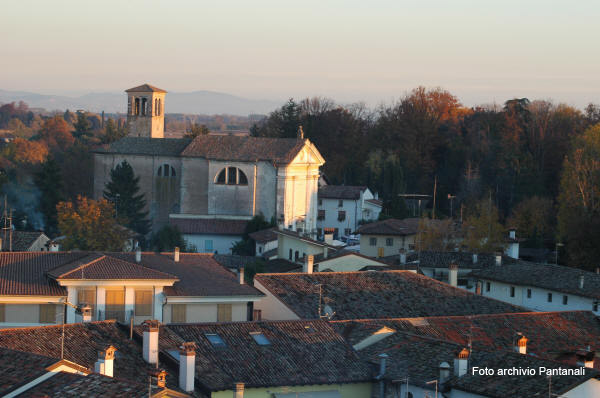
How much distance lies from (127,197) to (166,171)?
317 cm

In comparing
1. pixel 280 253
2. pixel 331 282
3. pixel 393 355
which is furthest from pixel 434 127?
pixel 393 355

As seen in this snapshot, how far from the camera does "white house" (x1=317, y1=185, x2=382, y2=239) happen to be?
71312 mm

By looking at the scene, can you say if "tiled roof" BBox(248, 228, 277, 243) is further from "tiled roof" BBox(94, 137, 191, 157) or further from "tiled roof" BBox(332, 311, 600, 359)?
"tiled roof" BBox(332, 311, 600, 359)

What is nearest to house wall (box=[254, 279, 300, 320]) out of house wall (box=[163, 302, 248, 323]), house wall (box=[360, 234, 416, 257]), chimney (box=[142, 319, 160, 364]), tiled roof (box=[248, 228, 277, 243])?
house wall (box=[163, 302, 248, 323])

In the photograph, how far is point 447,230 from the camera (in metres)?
54.5

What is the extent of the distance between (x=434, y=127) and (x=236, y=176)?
2434 cm

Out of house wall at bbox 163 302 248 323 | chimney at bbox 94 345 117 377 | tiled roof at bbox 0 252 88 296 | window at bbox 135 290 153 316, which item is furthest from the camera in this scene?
house wall at bbox 163 302 248 323

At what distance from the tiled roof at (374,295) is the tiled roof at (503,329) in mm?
3326

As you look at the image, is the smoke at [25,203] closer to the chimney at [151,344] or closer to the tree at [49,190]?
the tree at [49,190]

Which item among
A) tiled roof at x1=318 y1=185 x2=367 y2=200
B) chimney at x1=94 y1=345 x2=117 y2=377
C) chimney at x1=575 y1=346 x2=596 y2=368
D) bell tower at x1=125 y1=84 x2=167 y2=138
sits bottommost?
chimney at x1=575 y1=346 x2=596 y2=368

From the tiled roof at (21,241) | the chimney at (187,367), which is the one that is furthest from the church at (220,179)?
the chimney at (187,367)

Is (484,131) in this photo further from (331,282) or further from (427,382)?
(427,382)

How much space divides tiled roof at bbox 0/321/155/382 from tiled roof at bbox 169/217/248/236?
3818cm

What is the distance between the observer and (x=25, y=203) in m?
67.4
